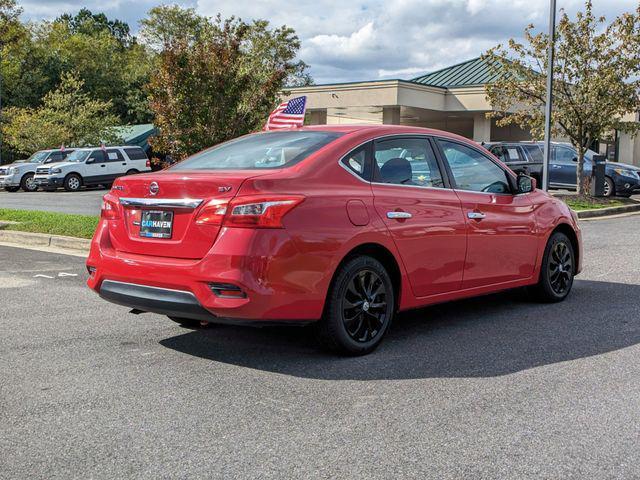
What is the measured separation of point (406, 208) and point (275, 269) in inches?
50.8

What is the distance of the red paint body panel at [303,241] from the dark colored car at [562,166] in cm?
1709

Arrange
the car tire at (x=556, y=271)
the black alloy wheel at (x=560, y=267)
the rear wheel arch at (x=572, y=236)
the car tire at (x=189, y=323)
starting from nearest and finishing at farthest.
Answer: the car tire at (x=189, y=323) < the car tire at (x=556, y=271) < the black alloy wheel at (x=560, y=267) < the rear wheel arch at (x=572, y=236)

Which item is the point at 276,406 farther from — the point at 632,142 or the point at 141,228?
the point at 632,142

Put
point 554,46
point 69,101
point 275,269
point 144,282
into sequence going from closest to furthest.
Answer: point 275,269
point 144,282
point 554,46
point 69,101

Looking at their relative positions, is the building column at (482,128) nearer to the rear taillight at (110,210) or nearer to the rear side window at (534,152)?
the rear side window at (534,152)

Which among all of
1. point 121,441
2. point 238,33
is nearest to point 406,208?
point 121,441

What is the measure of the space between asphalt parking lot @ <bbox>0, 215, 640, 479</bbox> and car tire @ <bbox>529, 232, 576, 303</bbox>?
306mm

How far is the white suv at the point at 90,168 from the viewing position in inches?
1174

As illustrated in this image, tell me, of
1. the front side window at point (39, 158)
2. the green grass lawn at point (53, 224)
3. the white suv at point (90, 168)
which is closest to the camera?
the green grass lawn at point (53, 224)

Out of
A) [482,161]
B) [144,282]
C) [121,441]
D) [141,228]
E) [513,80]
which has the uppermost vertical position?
[513,80]

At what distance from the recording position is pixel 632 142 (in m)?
42.0

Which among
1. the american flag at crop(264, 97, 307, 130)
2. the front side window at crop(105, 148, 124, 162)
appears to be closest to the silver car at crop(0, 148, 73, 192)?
the front side window at crop(105, 148, 124, 162)

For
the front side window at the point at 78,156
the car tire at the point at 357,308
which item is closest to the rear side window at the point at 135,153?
the front side window at the point at 78,156

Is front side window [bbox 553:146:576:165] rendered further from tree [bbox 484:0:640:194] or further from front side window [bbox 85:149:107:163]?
front side window [bbox 85:149:107:163]
